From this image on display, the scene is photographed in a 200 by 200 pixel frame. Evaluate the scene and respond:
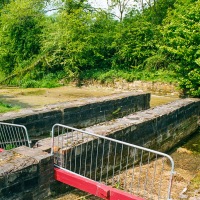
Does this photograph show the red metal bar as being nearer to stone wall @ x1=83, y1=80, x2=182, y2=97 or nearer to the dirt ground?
the dirt ground

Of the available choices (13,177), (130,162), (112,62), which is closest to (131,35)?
(112,62)

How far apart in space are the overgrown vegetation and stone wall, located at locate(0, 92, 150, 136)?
20.6 feet

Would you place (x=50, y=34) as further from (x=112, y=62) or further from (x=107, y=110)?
(x=107, y=110)

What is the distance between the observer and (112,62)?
22.0 metres

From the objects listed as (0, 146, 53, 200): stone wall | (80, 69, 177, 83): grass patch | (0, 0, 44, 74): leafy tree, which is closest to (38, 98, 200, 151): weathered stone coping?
(0, 146, 53, 200): stone wall

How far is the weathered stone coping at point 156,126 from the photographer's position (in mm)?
6715

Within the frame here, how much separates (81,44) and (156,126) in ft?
47.0

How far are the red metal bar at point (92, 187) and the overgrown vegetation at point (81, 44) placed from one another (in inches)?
557

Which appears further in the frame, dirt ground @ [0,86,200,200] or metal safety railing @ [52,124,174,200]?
metal safety railing @ [52,124,174,200]

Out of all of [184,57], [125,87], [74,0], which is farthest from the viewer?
[74,0]

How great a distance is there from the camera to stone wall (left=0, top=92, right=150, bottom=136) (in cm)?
811

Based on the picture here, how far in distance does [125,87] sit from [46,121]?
1166 cm

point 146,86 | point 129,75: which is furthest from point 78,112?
point 129,75

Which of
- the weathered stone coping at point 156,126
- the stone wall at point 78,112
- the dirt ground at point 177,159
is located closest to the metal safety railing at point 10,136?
the stone wall at point 78,112
